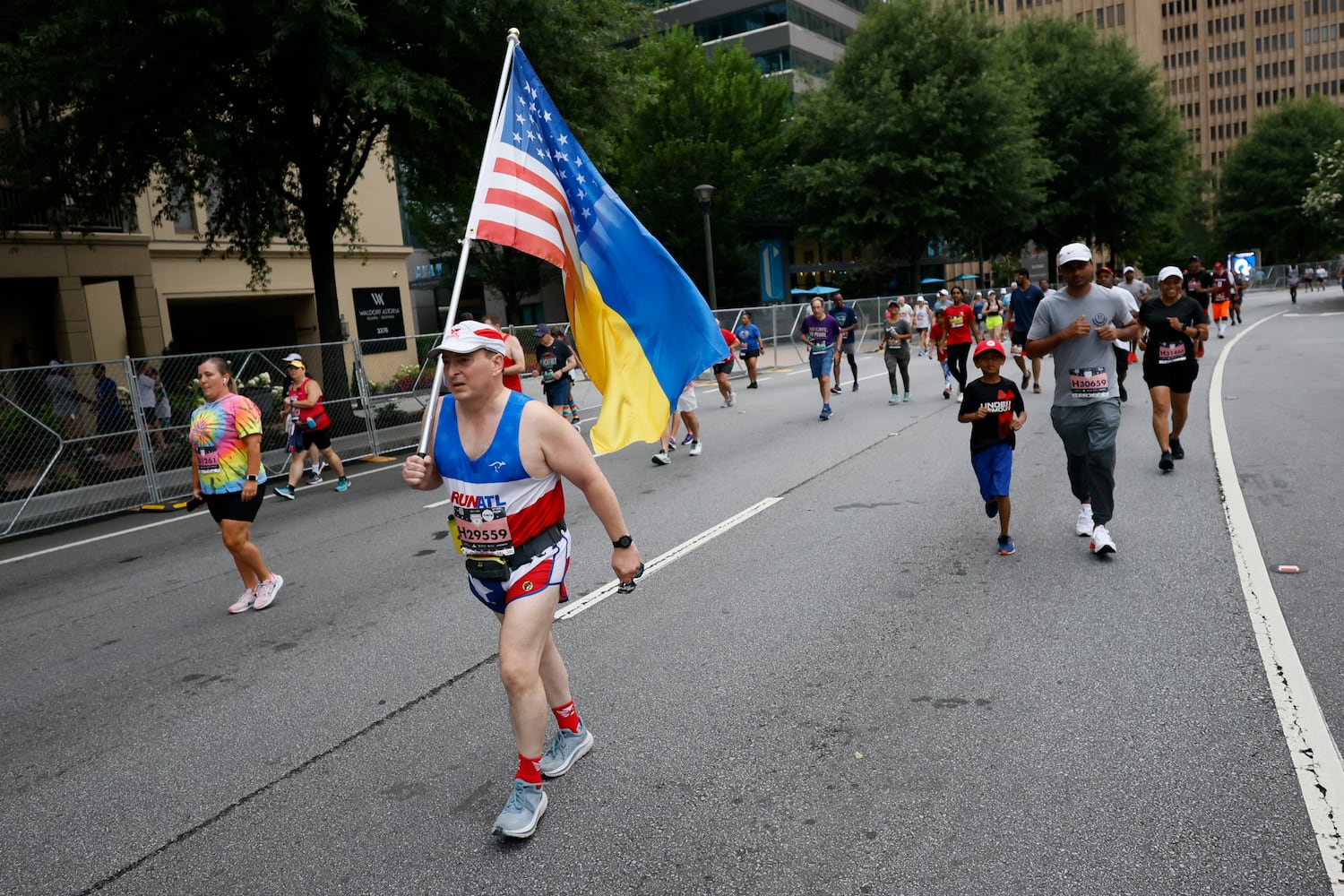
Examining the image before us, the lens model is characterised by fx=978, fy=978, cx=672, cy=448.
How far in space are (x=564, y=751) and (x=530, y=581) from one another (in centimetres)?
84

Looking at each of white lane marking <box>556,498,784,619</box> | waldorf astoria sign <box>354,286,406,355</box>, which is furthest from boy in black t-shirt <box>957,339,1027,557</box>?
waldorf astoria sign <box>354,286,406,355</box>

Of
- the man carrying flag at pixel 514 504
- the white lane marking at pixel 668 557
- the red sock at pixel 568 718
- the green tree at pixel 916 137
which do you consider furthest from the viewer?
the green tree at pixel 916 137

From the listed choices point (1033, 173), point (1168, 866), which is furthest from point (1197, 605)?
point (1033, 173)

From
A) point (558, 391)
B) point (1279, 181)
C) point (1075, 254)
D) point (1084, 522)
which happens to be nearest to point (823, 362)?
point (558, 391)

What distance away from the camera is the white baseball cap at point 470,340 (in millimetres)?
3496

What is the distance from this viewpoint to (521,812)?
3.48 meters

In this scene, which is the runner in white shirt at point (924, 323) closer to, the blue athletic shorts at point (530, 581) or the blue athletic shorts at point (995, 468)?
the blue athletic shorts at point (995, 468)

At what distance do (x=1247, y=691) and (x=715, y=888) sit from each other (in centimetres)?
268

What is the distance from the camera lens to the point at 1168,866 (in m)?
3.06

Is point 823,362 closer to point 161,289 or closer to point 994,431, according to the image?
point 994,431

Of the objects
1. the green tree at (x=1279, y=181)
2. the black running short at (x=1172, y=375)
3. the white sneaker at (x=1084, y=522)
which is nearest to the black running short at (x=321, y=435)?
the white sneaker at (x=1084, y=522)

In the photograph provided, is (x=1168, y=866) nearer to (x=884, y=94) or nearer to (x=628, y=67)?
(x=628, y=67)

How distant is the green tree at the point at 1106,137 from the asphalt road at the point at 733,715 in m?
42.7

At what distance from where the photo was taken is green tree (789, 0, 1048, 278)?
125 ft
